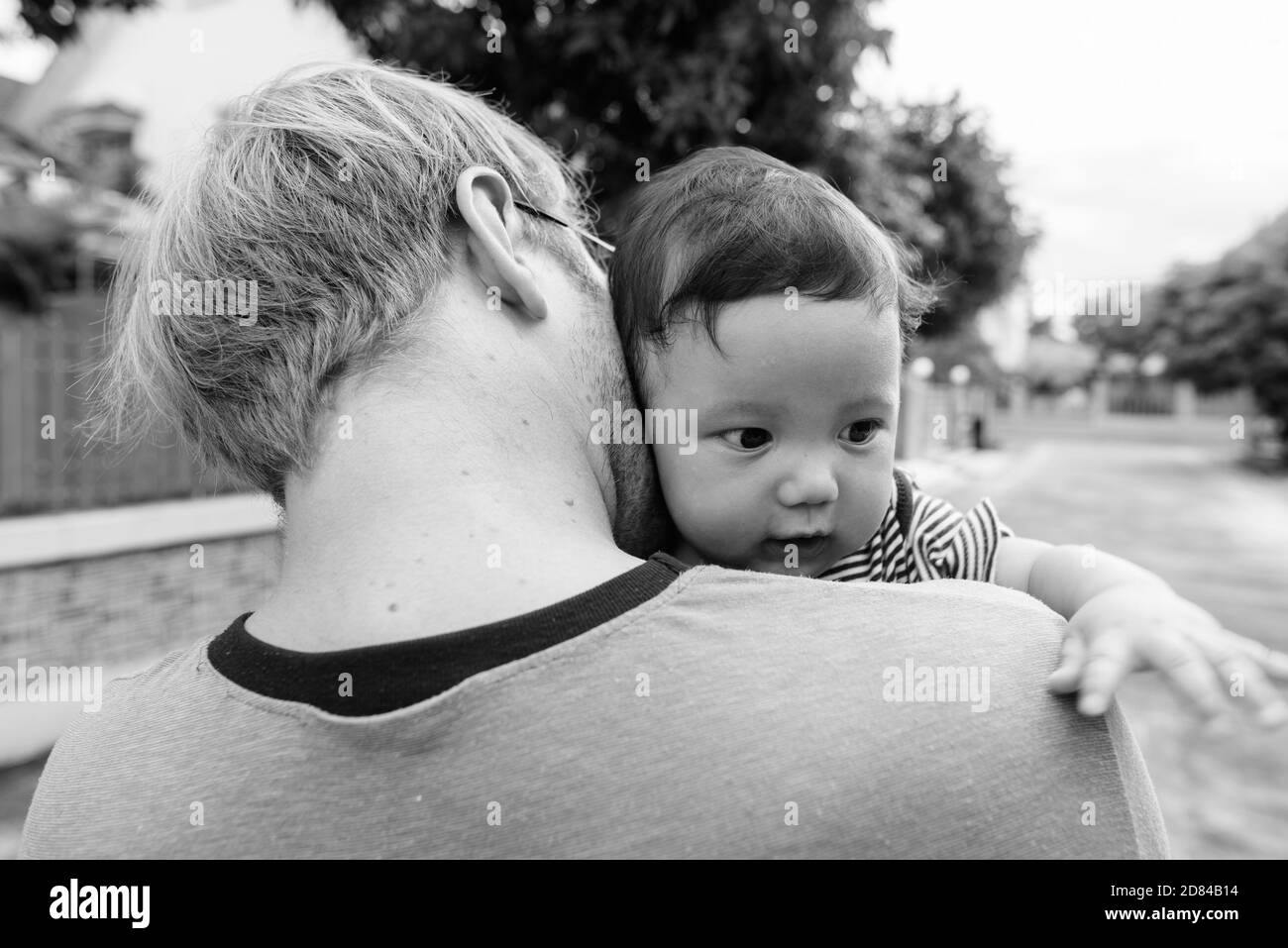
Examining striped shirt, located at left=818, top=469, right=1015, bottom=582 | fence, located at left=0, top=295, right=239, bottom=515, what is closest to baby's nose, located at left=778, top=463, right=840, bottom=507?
striped shirt, located at left=818, top=469, right=1015, bottom=582

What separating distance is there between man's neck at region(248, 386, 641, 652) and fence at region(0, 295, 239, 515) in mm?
4357

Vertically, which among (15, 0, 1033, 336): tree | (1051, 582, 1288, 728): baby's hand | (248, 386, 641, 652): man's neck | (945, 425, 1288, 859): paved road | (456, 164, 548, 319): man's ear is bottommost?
(945, 425, 1288, 859): paved road

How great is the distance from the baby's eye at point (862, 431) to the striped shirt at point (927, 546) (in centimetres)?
17

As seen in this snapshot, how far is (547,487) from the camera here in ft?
3.67

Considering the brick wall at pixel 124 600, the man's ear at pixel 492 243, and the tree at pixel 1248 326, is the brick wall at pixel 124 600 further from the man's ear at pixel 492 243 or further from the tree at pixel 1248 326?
the tree at pixel 1248 326

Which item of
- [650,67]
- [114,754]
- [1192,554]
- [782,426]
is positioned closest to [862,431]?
[782,426]

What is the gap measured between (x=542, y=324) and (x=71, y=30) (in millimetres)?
4749

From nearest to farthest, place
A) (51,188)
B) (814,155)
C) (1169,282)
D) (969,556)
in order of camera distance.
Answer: (969,556) < (814,155) < (51,188) < (1169,282)

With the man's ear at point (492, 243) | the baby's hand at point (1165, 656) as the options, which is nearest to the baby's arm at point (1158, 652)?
the baby's hand at point (1165, 656)

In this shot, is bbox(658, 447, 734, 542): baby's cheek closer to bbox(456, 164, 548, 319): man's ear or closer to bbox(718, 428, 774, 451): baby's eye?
bbox(718, 428, 774, 451): baby's eye

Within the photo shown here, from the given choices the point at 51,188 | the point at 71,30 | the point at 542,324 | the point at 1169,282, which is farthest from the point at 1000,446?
the point at 542,324

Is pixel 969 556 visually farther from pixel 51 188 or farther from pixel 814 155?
pixel 51 188

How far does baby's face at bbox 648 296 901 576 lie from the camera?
1390 millimetres
